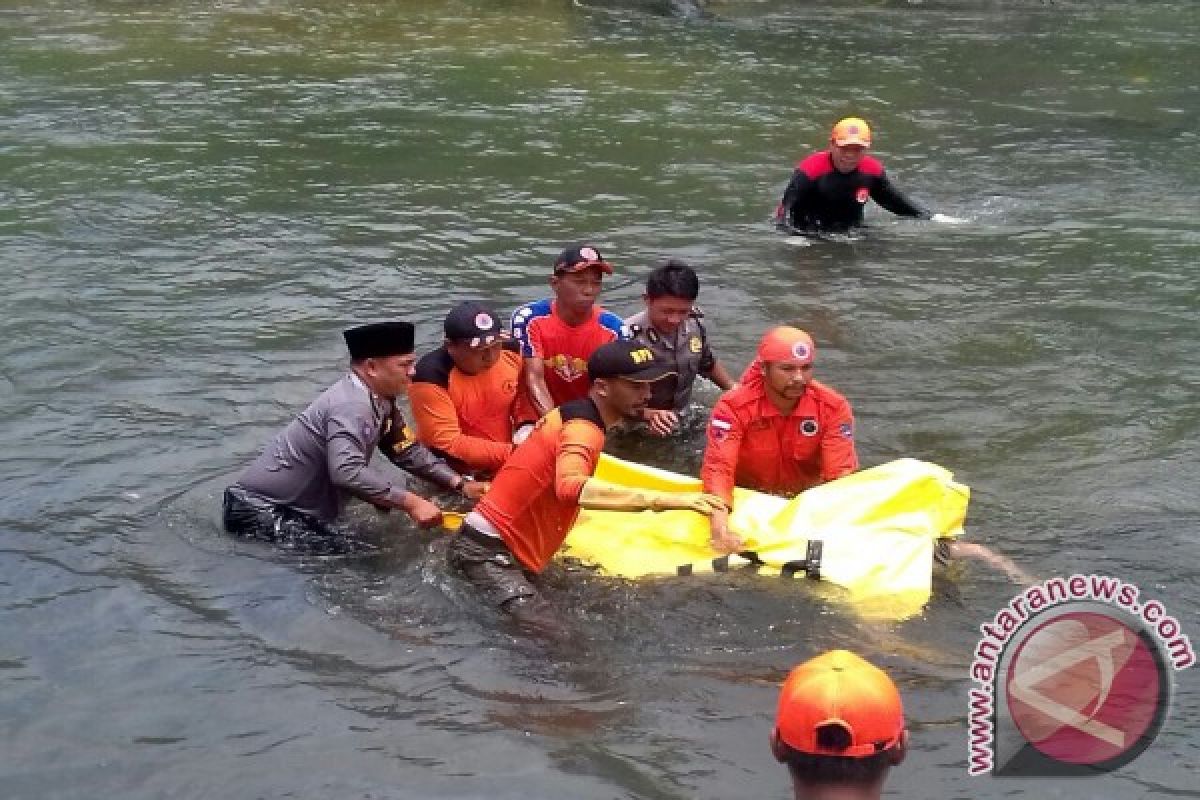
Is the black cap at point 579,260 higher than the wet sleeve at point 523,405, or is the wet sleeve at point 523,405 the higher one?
the black cap at point 579,260

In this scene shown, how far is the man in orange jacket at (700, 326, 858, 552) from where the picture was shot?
6.95 metres

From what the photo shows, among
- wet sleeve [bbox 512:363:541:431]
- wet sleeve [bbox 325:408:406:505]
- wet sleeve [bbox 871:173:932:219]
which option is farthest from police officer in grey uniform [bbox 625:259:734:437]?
wet sleeve [bbox 871:173:932:219]

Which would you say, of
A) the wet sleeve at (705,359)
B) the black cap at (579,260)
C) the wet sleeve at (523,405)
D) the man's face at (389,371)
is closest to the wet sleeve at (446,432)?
the wet sleeve at (523,405)

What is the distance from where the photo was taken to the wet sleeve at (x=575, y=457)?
5.82m

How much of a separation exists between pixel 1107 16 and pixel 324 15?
1590cm

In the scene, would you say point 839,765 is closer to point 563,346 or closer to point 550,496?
point 550,496

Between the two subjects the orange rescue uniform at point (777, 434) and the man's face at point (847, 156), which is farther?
the man's face at point (847, 156)

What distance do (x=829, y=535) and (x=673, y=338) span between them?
6.93 feet

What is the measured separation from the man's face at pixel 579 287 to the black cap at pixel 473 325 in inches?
28.2

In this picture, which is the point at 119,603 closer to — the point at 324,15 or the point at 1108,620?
the point at 1108,620

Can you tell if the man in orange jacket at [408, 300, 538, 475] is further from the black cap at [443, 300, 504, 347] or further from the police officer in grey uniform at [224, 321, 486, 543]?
the police officer in grey uniform at [224, 321, 486, 543]

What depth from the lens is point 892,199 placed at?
12484mm

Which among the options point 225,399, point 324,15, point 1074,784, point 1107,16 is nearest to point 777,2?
point 1107,16

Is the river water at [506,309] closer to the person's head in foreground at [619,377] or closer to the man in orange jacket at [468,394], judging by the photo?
the man in orange jacket at [468,394]
